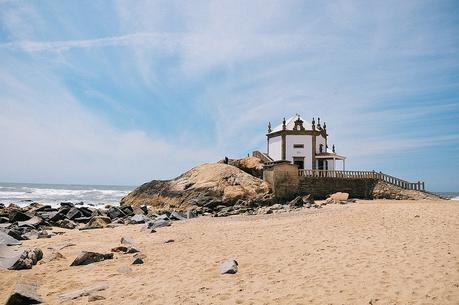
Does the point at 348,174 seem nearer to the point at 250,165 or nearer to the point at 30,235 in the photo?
the point at 250,165

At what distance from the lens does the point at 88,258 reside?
30.3ft

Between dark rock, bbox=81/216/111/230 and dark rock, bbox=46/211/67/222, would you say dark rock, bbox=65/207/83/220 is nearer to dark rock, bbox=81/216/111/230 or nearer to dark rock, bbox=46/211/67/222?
dark rock, bbox=46/211/67/222

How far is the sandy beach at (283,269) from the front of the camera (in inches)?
246

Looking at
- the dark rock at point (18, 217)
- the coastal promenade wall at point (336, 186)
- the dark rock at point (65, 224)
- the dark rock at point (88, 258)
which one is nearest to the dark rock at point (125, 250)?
the dark rock at point (88, 258)

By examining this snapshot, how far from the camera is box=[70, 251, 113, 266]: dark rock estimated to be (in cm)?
909

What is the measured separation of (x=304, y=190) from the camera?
31.9 m

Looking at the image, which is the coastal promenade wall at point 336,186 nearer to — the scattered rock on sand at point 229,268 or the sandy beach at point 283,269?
the sandy beach at point 283,269

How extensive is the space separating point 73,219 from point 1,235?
8.89m

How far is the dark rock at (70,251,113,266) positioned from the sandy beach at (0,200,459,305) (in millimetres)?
225

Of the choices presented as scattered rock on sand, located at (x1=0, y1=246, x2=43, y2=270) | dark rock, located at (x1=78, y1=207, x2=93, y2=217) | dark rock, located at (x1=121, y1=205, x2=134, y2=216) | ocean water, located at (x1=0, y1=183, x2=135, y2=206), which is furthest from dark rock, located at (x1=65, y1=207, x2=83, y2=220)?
ocean water, located at (x1=0, y1=183, x2=135, y2=206)

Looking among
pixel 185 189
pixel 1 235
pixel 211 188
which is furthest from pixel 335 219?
pixel 185 189

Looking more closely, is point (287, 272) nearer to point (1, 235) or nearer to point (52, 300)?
point (52, 300)

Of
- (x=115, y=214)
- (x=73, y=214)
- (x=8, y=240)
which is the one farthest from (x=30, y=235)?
(x=115, y=214)

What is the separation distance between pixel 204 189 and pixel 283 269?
22.0m
